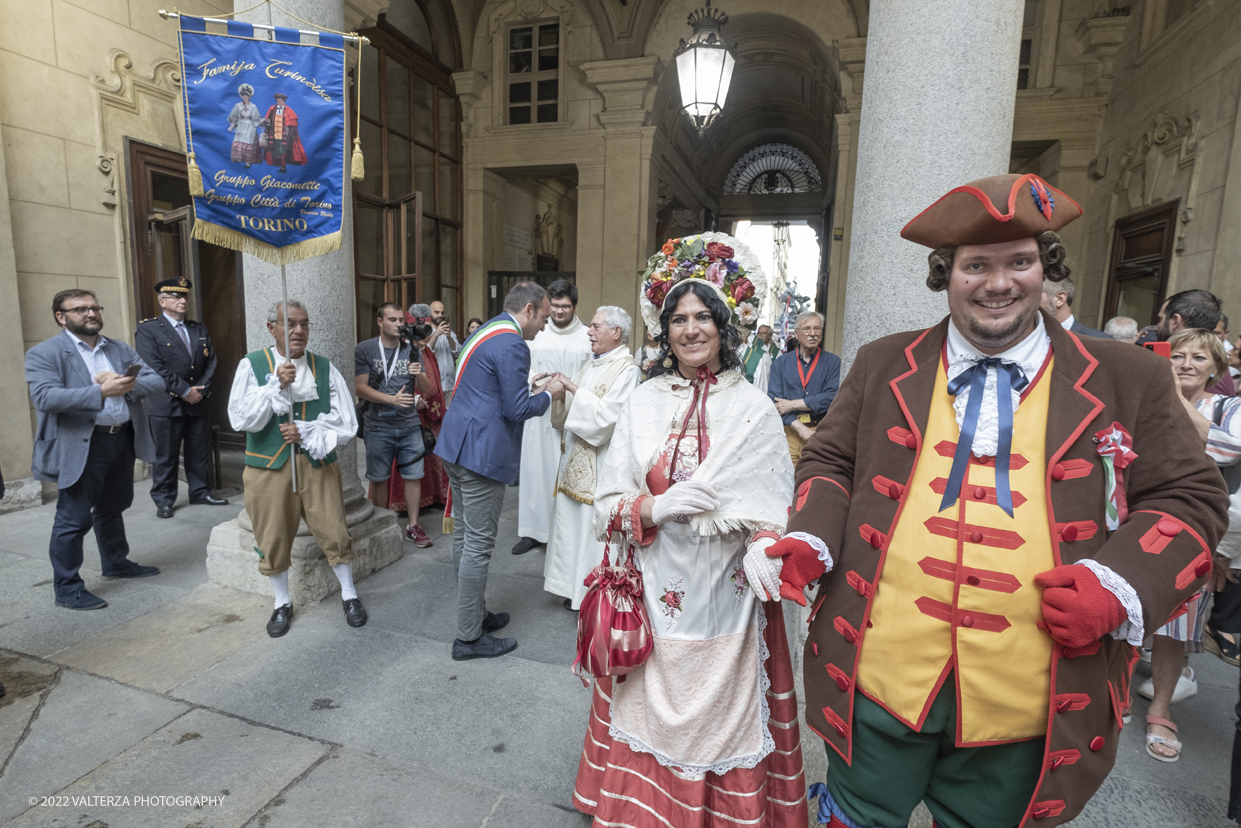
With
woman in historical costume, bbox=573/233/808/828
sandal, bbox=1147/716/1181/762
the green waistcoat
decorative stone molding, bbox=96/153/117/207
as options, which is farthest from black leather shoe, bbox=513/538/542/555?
decorative stone molding, bbox=96/153/117/207

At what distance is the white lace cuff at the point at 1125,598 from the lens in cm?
124

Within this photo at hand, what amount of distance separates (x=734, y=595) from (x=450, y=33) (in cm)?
1013

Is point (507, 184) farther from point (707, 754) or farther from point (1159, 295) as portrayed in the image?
point (707, 754)

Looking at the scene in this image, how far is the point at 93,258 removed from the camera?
19.1 ft

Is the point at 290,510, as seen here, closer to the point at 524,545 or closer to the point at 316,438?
the point at 316,438

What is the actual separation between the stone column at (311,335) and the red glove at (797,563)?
319 centimetres

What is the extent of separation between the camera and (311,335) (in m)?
3.94

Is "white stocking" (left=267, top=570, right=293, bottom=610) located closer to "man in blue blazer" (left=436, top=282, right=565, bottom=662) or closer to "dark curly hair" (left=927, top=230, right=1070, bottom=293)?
"man in blue blazer" (left=436, top=282, right=565, bottom=662)

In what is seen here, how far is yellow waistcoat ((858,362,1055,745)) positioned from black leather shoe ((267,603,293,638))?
315 centimetres

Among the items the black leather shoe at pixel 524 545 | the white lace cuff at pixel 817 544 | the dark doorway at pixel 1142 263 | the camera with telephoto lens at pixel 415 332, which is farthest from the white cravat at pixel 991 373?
the dark doorway at pixel 1142 263

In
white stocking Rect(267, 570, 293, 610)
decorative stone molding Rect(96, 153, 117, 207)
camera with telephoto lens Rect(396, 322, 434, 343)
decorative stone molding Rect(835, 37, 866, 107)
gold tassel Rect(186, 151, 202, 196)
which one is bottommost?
white stocking Rect(267, 570, 293, 610)

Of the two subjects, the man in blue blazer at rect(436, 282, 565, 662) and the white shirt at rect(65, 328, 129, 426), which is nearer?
the man in blue blazer at rect(436, 282, 565, 662)

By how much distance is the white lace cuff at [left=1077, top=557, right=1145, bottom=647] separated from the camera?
4.07 ft

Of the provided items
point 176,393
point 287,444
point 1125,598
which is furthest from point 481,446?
point 176,393
